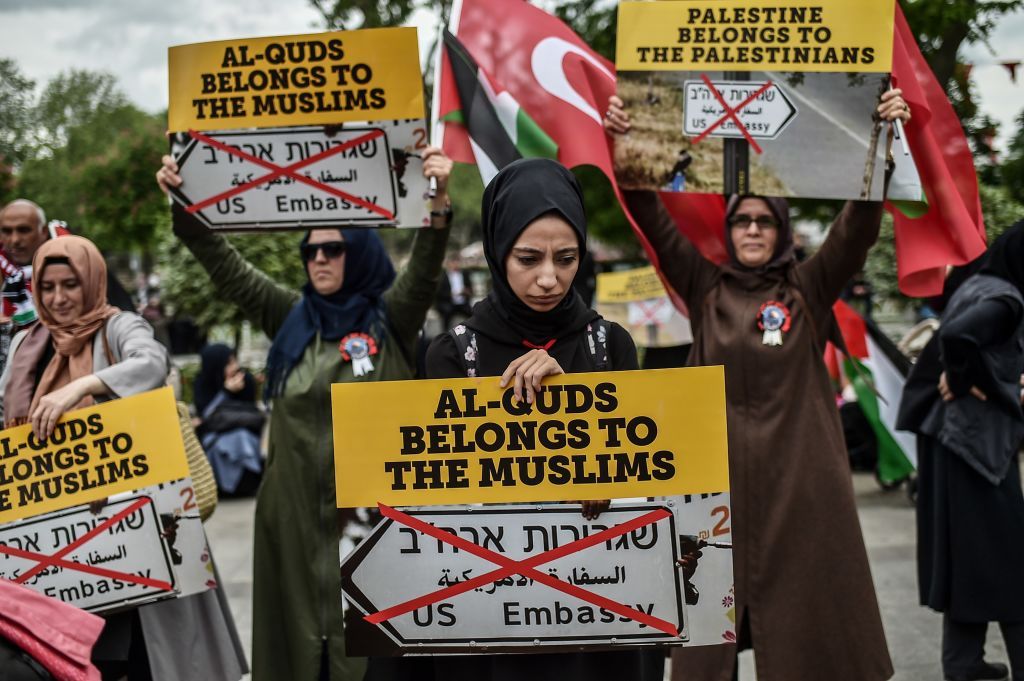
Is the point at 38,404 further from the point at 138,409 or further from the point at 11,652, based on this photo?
the point at 11,652

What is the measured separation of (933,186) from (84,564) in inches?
125

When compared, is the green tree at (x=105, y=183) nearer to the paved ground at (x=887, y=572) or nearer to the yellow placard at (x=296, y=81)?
the paved ground at (x=887, y=572)

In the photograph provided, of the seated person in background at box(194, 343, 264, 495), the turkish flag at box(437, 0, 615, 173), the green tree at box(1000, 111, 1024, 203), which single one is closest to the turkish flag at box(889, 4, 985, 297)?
the turkish flag at box(437, 0, 615, 173)

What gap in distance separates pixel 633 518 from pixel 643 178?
1609mm

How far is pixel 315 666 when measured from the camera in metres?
3.55

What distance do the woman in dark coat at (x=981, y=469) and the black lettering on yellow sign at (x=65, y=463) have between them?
3.20 meters

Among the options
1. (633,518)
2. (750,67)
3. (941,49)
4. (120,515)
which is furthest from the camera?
(941,49)

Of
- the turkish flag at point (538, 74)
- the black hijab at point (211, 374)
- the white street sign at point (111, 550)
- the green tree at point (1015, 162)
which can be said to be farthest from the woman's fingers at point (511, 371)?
the green tree at point (1015, 162)

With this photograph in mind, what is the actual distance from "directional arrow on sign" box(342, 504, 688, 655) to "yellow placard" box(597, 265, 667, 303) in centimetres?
543

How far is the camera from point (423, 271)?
361cm

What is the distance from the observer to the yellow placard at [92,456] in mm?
2982

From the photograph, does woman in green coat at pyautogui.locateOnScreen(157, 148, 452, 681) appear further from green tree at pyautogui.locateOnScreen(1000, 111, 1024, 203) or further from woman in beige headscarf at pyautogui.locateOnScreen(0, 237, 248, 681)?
green tree at pyautogui.locateOnScreen(1000, 111, 1024, 203)

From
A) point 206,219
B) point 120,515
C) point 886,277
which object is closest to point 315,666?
point 120,515

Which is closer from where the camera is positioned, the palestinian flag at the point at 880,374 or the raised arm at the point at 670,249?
the raised arm at the point at 670,249
